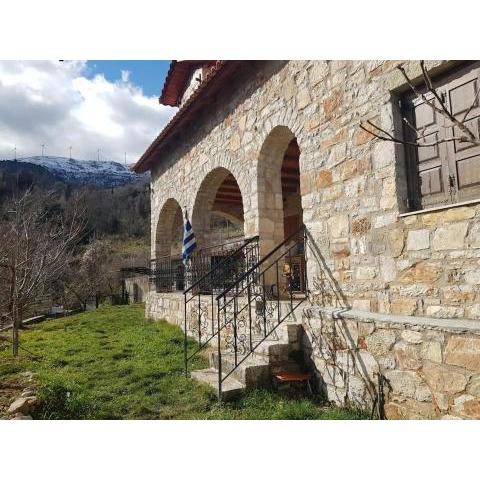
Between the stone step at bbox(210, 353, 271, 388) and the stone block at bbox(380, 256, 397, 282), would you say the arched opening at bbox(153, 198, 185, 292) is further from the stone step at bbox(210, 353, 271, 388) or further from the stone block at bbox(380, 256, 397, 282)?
the stone block at bbox(380, 256, 397, 282)

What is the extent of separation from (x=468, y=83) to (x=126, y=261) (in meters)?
22.8

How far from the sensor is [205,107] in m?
7.45

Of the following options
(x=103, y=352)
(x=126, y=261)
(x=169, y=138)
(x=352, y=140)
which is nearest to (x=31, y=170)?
(x=126, y=261)

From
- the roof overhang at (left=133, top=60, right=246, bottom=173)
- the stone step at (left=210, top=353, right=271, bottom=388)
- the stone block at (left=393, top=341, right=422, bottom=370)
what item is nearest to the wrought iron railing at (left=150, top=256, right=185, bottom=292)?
the roof overhang at (left=133, top=60, right=246, bottom=173)

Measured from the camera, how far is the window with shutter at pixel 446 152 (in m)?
3.18

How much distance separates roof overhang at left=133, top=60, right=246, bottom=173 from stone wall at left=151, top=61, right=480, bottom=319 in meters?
0.36

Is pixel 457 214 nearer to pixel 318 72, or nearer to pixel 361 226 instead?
pixel 361 226

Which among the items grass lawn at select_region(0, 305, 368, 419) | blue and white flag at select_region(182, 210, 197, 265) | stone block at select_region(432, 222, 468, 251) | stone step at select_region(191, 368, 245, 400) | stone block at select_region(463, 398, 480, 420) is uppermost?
blue and white flag at select_region(182, 210, 197, 265)

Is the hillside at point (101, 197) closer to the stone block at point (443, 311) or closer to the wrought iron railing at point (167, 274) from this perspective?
the wrought iron railing at point (167, 274)

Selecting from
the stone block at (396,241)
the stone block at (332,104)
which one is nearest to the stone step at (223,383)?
the stone block at (396,241)

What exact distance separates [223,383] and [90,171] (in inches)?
2208

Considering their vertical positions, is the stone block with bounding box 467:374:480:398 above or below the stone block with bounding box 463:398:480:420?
above

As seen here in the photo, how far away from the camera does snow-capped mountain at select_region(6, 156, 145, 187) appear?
45688 mm

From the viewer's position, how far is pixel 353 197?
4008mm
